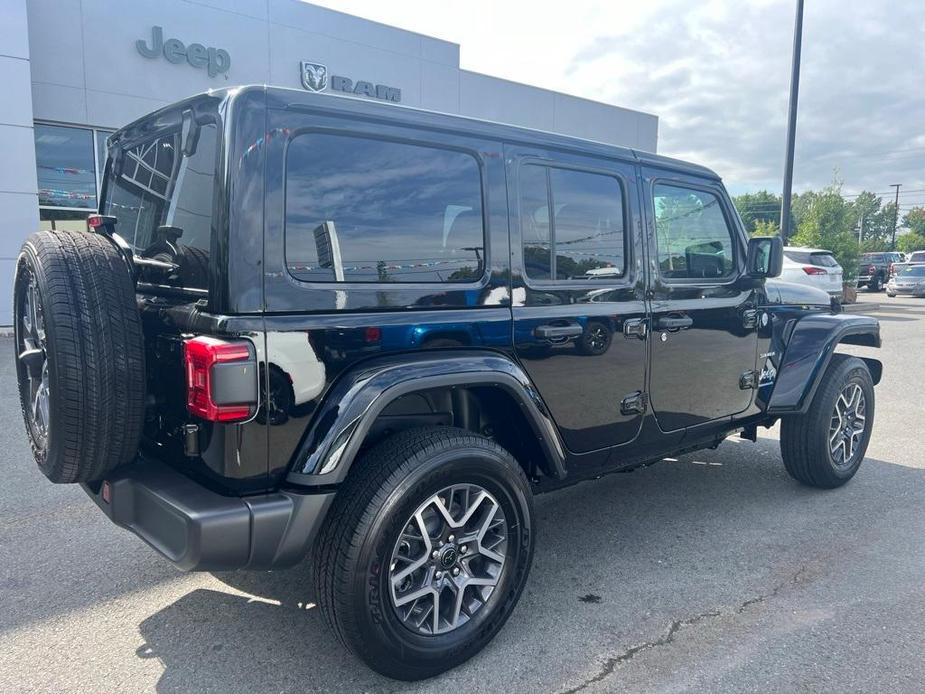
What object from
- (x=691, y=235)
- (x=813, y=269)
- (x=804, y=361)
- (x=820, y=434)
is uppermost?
(x=813, y=269)

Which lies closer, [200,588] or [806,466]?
[200,588]

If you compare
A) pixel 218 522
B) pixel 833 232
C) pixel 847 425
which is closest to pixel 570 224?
pixel 218 522

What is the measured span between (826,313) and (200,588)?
3990mm

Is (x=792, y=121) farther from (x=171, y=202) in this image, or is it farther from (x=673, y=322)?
(x=171, y=202)

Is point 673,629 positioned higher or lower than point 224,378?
lower

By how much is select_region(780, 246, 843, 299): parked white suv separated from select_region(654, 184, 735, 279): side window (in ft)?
42.4

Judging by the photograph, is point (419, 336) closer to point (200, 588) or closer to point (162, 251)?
point (162, 251)

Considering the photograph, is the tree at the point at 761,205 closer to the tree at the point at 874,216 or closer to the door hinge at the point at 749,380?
the tree at the point at 874,216

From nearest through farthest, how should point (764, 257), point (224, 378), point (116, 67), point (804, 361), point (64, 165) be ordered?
1. point (224, 378)
2. point (764, 257)
3. point (804, 361)
4. point (64, 165)
5. point (116, 67)

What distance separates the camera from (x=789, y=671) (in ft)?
8.38

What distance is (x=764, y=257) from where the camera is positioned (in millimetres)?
3871

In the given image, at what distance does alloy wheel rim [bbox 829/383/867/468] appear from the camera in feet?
14.5

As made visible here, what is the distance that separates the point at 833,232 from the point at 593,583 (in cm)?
2062

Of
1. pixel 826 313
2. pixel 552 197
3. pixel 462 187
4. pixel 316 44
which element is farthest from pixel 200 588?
pixel 316 44
